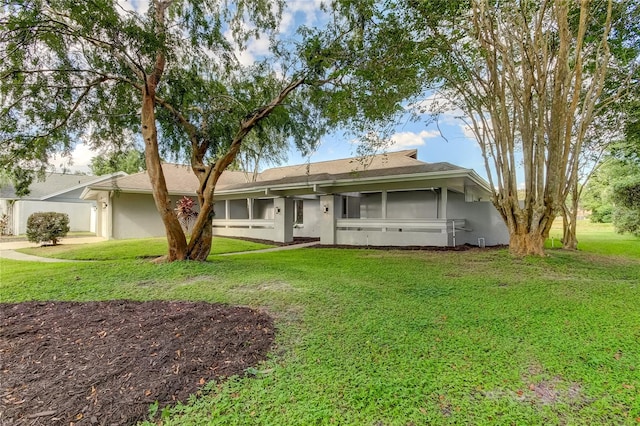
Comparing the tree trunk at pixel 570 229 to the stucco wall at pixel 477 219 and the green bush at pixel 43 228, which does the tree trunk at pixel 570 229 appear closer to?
the stucco wall at pixel 477 219

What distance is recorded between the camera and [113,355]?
10.0 feet

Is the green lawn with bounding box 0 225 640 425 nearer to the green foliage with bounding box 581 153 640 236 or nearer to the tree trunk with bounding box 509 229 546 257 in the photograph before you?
the tree trunk with bounding box 509 229 546 257

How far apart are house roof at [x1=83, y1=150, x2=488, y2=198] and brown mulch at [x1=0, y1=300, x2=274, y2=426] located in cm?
728

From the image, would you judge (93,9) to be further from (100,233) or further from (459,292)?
(100,233)

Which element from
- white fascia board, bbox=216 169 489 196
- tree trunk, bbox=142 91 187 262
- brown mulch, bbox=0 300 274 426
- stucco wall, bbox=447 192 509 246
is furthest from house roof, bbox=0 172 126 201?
stucco wall, bbox=447 192 509 246

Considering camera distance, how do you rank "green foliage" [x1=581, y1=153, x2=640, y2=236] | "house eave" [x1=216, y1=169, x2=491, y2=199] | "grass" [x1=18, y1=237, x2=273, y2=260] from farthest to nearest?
→ 1. "green foliage" [x1=581, y1=153, x2=640, y2=236]
2. "house eave" [x1=216, y1=169, x2=491, y2=199]
3. "grass" [x1=18, y1=237, x2=273, y2=260]

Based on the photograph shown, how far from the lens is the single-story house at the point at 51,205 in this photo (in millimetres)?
19172

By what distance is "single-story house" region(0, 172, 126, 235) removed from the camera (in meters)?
19.2

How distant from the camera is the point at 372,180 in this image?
41.0 feet

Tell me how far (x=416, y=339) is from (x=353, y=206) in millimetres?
12830

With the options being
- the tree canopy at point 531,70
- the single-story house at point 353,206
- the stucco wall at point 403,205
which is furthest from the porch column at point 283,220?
the tree canopy at point 531,70

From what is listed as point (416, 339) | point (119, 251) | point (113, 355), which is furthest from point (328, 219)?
point (113, 355)

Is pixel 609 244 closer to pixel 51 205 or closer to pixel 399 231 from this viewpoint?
pixel 399 231

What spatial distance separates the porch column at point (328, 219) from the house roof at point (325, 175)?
103 centimetres
